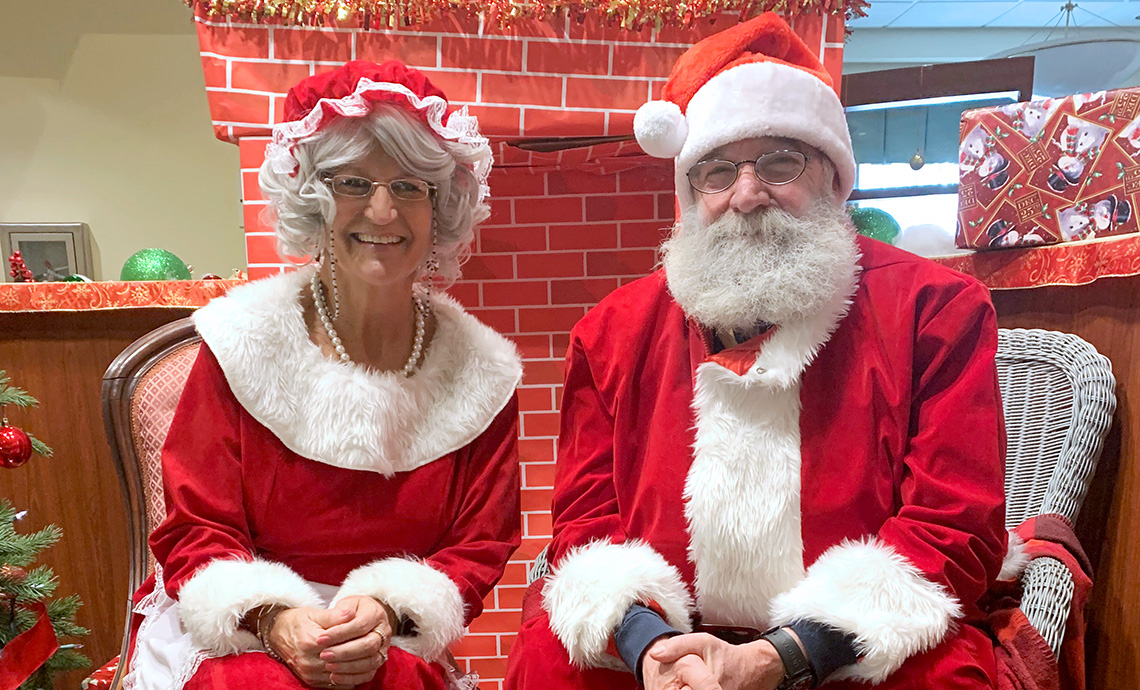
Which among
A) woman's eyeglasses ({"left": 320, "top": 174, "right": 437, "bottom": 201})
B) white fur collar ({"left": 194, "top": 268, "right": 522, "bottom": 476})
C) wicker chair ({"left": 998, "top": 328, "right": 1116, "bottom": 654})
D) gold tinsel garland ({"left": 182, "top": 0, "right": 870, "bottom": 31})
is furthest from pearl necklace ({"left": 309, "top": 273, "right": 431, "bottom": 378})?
wicker chair ({"left": 998, "top": 328, "right": 1116, "bottom": 654})

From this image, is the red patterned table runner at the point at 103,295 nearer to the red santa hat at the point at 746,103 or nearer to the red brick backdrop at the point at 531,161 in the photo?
the red brick backdrop at the point at 531,161

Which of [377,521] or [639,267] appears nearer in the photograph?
[377,521]

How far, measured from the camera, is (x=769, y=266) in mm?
1226

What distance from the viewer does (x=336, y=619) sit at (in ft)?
3.85

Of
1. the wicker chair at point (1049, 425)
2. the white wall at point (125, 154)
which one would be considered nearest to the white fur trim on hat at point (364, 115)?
the wicker chair at point (1049, 425)

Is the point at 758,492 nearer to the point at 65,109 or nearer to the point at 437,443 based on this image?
the point at 437,443

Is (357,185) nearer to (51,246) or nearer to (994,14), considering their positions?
(51,246)

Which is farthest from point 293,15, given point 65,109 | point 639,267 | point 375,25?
point 65,109

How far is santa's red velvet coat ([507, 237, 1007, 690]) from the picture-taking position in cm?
108

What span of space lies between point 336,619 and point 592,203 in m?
1.50

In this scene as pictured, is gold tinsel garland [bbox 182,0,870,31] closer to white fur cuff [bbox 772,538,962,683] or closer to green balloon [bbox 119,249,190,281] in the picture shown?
green balloon [bbox 119,249,190,281]

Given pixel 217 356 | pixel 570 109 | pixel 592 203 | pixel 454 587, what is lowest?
pixel 454 587

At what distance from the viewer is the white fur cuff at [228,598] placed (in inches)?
46.5

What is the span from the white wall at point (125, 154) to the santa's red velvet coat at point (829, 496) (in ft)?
11.4
